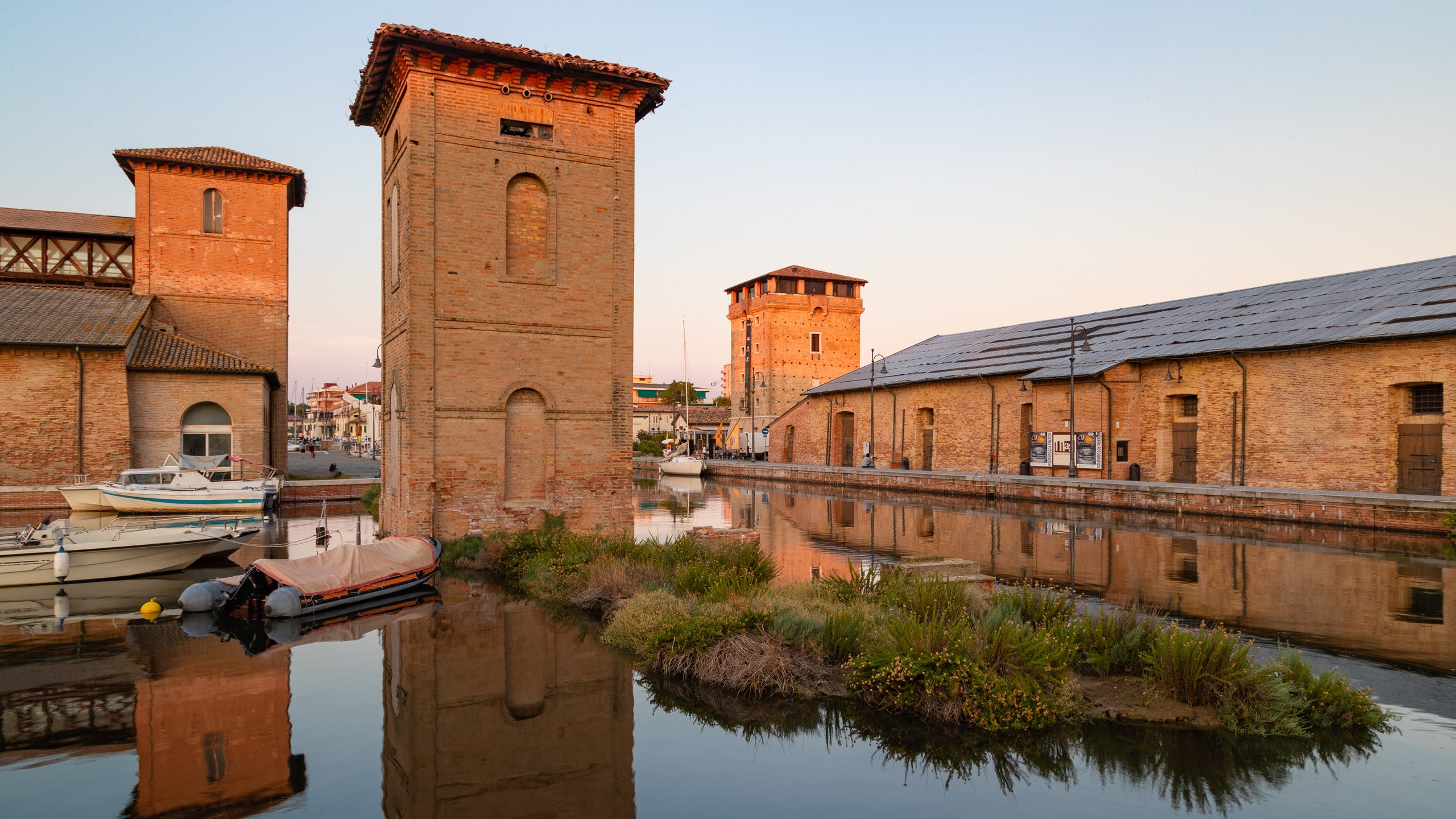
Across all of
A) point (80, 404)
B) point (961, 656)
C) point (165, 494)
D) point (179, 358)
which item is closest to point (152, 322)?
point (179, 358)

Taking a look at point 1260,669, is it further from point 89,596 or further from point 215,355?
point 215,355

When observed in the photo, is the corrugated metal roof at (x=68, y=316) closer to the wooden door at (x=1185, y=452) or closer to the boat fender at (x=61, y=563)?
the boat fender at (x=61, y=563)

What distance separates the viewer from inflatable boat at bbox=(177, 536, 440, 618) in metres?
11.2

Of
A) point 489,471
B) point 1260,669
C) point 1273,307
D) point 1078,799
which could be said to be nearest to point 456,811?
point 1078,799

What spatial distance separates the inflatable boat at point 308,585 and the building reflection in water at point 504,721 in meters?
1.35

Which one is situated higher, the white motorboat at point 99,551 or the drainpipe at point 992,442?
the drainpipe at point 992,442

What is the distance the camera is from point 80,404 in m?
25.4

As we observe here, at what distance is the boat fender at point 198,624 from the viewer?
35.0 feet

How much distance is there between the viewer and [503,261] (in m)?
15.6

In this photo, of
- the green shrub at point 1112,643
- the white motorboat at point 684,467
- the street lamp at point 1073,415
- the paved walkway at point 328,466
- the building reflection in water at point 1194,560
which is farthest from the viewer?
the white motorboat at point 684,467

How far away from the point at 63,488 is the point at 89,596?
12500mm

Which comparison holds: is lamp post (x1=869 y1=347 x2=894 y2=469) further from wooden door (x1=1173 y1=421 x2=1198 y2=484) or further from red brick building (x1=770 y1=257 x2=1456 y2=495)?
wooden door (x1=1173 y1=421 x2=1198 y2=484)

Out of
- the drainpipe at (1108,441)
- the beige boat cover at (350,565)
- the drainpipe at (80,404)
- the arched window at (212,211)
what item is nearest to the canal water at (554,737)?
the beige boat cover at (350,565)

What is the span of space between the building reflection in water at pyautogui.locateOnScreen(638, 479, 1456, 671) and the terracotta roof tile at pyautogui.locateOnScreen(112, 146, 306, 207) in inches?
870
